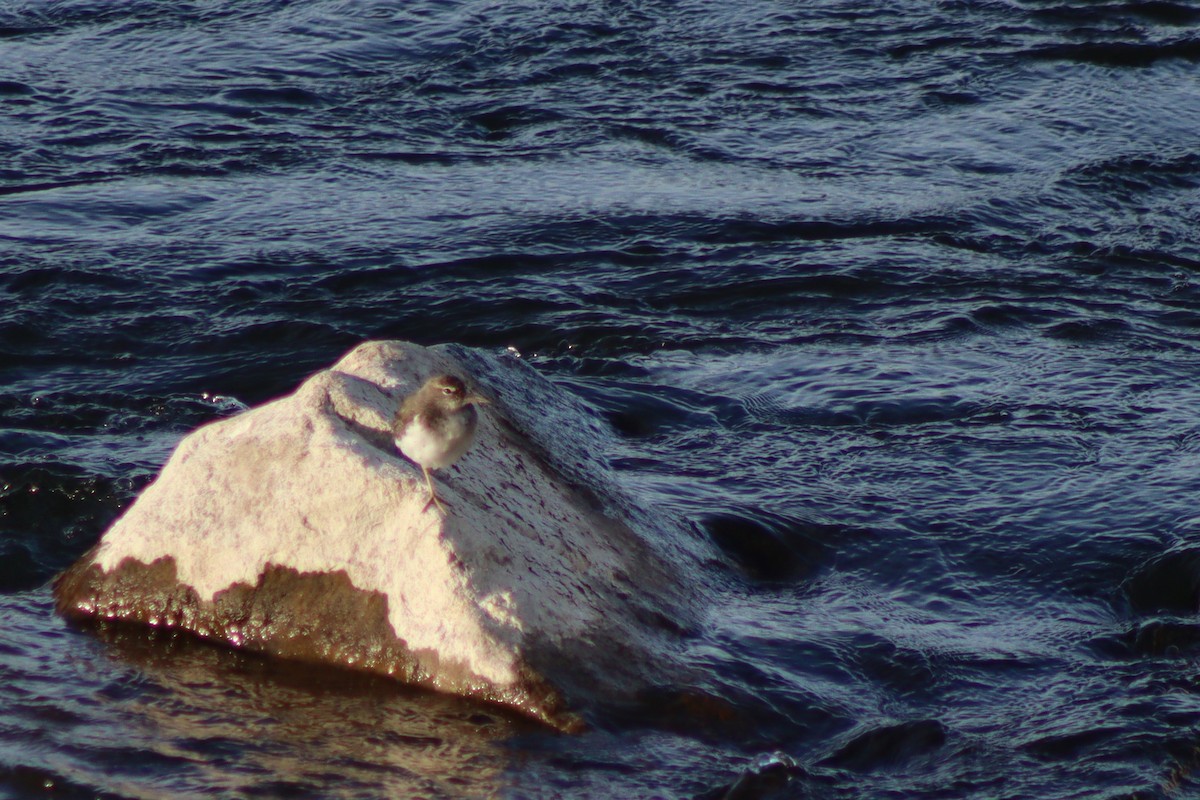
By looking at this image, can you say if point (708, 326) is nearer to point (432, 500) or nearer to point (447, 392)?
point (447, 392)

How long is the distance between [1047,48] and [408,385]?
9.51 m

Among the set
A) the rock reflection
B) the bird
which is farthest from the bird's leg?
the rock reflection

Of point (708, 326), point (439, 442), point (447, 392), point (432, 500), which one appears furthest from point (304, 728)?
point (708, 326)

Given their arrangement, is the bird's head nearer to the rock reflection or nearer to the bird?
the bird

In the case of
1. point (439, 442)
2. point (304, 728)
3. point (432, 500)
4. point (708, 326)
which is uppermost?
point (439, 442)

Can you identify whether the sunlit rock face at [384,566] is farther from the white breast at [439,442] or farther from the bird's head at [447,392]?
the bird's head at [447,392]

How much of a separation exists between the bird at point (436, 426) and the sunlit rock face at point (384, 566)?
0.15 metres

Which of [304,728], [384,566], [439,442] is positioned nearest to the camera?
[304,728]

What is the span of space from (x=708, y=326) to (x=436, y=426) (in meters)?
4.33

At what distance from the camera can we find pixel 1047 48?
13.6 meters

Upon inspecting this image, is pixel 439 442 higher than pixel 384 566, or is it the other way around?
pixel 439 442

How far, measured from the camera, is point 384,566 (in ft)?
16.9

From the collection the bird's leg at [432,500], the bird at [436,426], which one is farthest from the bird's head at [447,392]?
the bird's leg at [432,500]

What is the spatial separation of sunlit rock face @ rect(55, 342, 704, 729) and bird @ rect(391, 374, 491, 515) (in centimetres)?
15
